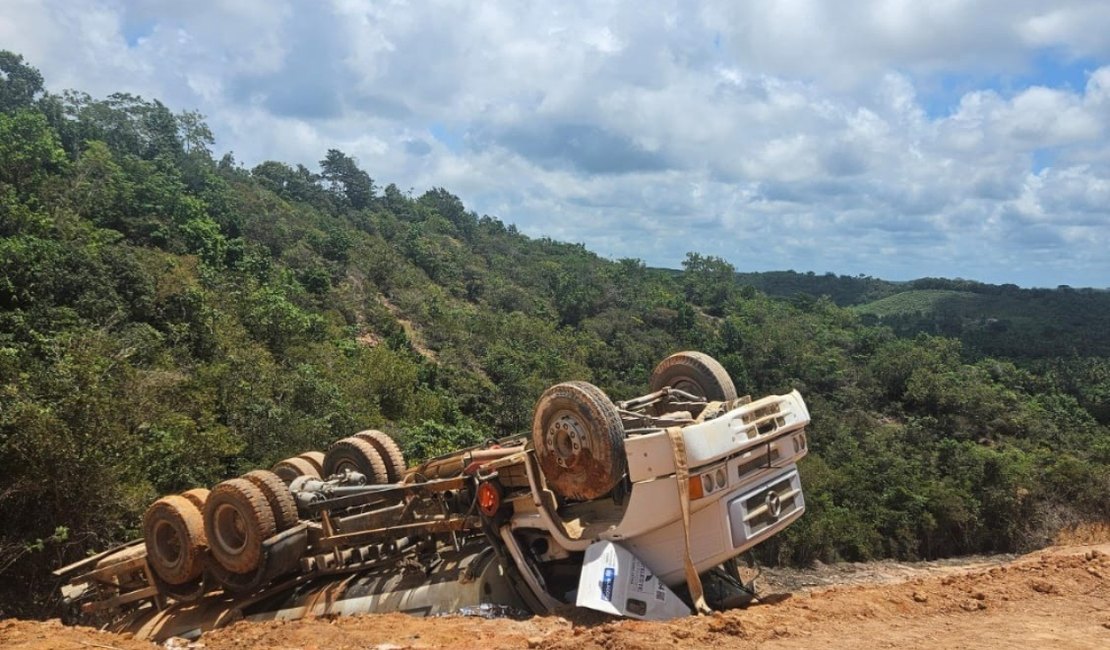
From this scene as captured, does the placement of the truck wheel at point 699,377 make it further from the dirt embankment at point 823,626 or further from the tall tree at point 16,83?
the tall tree at point 16,83

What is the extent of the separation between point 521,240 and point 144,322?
63028mm

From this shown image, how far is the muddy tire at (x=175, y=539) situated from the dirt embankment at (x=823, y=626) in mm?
1038

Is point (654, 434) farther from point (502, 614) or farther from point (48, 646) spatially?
point (48, 646)

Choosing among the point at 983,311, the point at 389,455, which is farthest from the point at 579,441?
the point at 983,311

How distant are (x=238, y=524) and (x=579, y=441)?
2.94 m

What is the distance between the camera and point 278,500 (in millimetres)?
6180

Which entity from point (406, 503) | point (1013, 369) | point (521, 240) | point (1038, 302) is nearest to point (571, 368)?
point (1013, 369)

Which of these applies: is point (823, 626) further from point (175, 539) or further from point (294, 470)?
point (175, 539)

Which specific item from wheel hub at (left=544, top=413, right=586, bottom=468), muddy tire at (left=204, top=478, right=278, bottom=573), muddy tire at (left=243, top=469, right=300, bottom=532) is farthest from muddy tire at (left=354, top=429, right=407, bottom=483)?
wheel hub at (left=544, top=413, right=586, bottom=468)

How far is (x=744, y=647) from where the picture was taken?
13.3 feet

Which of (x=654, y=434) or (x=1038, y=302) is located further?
(x=1038, y=302)

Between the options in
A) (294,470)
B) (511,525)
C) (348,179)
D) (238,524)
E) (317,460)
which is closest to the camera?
(511,525)

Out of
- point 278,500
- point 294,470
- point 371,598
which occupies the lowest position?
point 371,598

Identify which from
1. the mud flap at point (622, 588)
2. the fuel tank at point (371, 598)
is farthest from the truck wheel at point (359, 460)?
the mud flap at point (622, 588)
